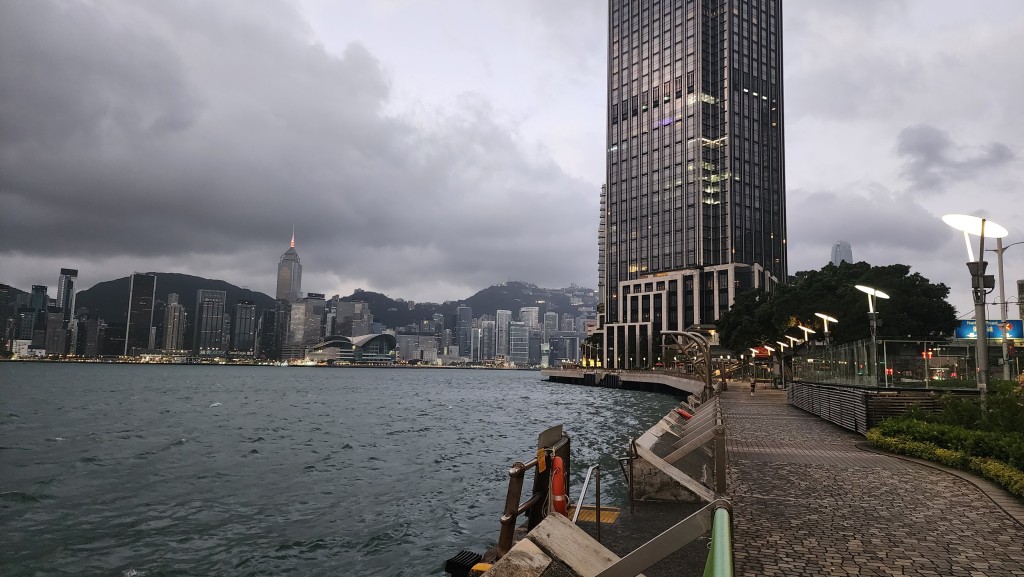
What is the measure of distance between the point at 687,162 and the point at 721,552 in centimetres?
17122

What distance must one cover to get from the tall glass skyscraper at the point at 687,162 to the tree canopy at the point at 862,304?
90190mm

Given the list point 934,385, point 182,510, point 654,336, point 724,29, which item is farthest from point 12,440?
point 724,29

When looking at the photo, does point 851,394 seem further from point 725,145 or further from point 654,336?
point 725,145

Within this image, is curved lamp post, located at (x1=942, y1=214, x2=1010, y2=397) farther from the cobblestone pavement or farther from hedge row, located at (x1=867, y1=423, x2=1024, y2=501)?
the cobblestone pavement

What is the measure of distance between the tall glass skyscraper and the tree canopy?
3551 inches

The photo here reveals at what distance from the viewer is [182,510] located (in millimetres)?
17719

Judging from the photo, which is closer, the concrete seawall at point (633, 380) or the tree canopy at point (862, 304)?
the tree canopy at point (862, 304)

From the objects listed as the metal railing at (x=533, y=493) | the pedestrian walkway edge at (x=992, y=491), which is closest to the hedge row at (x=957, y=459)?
the pedestrian walkway edge at (x=992, y=491)

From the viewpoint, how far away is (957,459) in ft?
47.8

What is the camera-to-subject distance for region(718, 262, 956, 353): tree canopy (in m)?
48.3

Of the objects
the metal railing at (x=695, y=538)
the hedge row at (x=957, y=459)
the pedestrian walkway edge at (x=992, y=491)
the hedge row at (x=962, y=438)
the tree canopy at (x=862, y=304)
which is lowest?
the pedestrian walkway edge at (x=992, y=491)

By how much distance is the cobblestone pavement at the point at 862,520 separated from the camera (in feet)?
25.3

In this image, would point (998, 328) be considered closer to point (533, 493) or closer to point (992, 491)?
point (992, 491)

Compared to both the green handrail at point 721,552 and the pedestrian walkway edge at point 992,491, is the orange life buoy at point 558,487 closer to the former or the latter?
the pedestrian walkway edge at point 992,491
